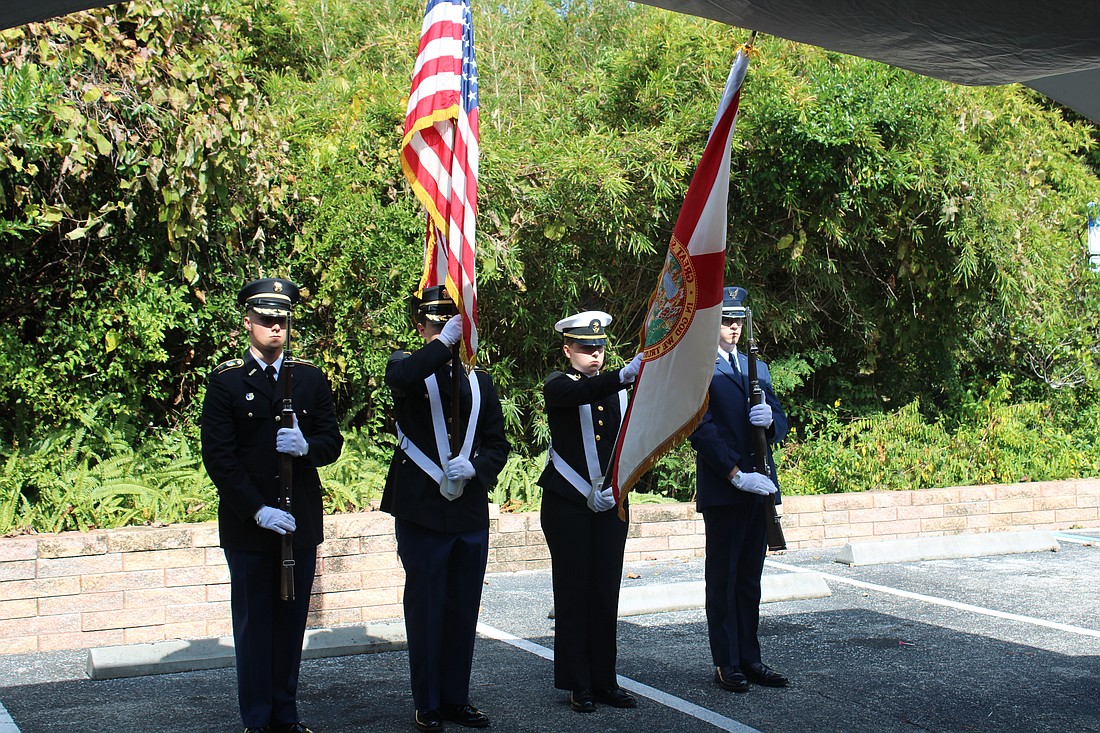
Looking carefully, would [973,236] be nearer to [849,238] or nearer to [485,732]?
[849,238]

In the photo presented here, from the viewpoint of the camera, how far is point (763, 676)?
5359 mm

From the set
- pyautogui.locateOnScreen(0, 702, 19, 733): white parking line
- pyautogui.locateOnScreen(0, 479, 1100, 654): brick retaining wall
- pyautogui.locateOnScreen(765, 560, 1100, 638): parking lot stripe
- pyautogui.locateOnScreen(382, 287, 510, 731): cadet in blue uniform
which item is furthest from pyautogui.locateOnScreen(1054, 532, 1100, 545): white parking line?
pyautogui.locateOnScreen(0, 702, 19, 733): white parking line

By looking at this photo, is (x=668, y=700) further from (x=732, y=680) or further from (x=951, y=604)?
(x=951, y=604)

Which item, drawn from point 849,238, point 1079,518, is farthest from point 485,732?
point 1079,518

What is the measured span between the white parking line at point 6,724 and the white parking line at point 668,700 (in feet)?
8.50

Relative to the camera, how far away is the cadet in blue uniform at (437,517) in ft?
15.5

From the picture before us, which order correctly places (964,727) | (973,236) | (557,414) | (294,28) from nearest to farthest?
(964,727)
(557,414)
(973,236)
(294,28)

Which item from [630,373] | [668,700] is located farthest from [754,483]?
[668,700]

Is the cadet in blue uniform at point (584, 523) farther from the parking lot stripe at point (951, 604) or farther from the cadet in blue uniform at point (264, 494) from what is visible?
the parking lot stripe at point (951, 604)

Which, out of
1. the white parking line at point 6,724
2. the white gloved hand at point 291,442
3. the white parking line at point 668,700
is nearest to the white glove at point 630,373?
the white gloved hand at point 291,442

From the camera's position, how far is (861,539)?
32.5 feet

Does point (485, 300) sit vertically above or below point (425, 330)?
above

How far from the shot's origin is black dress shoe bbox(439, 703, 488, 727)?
4738 mm

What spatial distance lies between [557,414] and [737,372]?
0.97 metres
